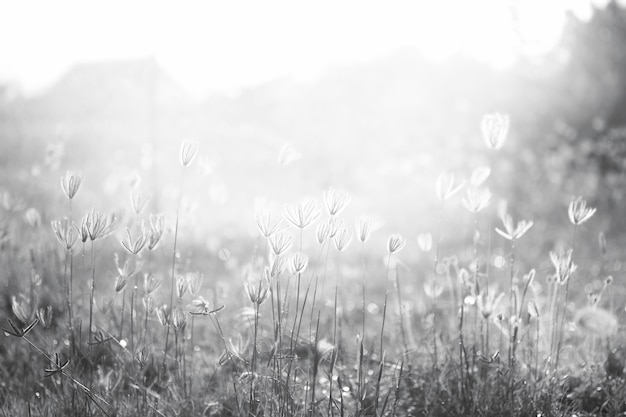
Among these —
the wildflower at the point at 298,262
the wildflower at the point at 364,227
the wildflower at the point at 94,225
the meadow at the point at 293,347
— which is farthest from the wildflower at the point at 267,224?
the wildflower at the point at 94,225

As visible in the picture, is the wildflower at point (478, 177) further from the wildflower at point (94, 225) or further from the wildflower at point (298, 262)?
the wildflower at point (94, 225)

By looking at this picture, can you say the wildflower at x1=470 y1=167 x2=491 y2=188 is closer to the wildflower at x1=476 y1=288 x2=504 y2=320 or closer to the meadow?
the meadow

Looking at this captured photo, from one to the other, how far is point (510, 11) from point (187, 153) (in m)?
6.00

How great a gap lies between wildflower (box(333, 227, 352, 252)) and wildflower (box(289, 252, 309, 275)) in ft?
0.38

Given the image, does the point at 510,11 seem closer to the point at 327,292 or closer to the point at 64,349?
the point at 327,292

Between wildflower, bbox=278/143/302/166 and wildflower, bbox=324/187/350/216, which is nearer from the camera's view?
wildflower, bbox=324/187/350/216

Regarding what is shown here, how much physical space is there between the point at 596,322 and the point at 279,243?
179 cm

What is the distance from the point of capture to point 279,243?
1743mm

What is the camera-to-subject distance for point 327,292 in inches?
161

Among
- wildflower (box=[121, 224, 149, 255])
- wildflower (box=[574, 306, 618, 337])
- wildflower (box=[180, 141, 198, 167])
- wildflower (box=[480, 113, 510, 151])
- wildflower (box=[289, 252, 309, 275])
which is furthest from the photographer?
wildflower (box=[574, 306, 618, 337])

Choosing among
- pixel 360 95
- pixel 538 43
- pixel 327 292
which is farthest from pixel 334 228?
pixel 360 95

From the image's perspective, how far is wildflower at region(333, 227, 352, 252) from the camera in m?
1.76

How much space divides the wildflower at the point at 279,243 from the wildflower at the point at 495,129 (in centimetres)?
88

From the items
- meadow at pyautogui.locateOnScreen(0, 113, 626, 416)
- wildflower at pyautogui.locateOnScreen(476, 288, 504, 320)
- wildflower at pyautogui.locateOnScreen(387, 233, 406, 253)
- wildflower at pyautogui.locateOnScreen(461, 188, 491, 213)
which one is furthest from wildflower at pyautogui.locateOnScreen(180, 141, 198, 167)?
wildflower at pyautogui.locateOnScreen(476, 288, 504, 320)
